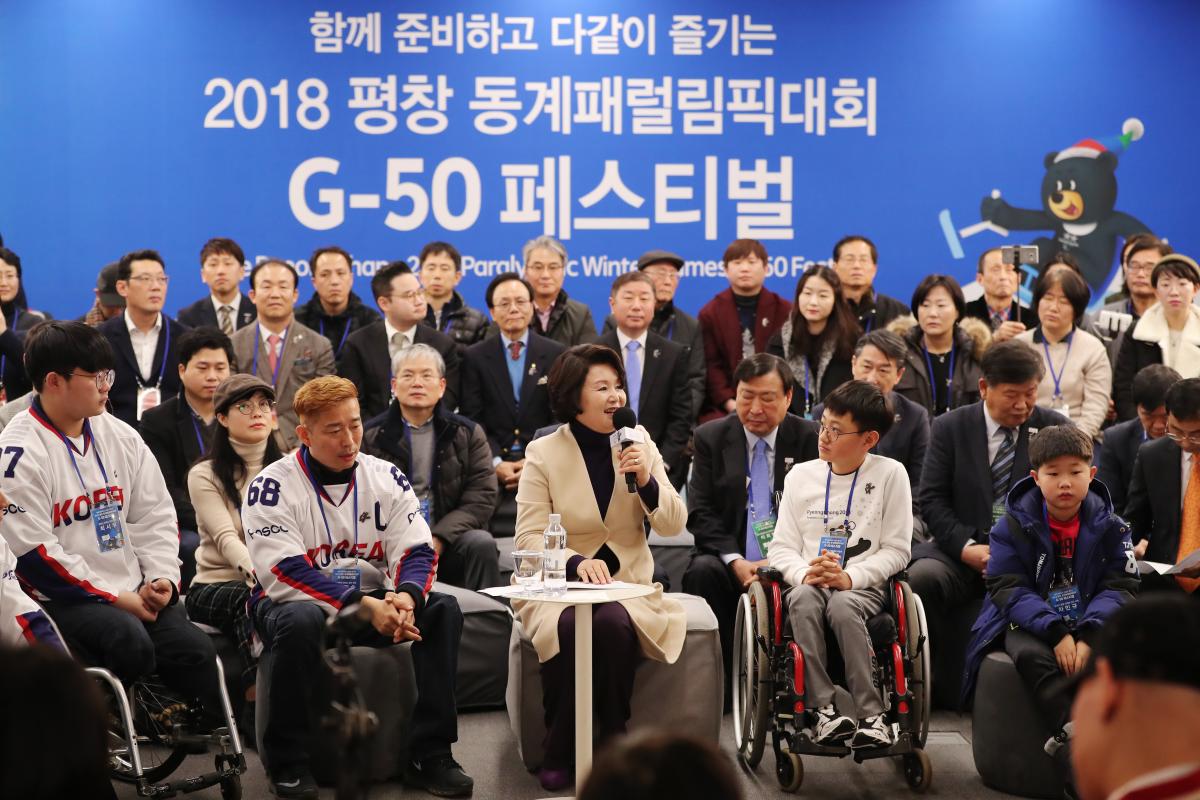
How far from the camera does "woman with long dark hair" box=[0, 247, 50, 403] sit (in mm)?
5977

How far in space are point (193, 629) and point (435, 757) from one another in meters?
0.85

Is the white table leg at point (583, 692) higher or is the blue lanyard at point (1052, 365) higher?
the blue lanyard at point (1052, 365)

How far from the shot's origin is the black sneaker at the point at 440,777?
4.05m


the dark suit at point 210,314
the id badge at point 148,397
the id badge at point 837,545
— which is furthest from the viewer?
the dark suit at point 210,314

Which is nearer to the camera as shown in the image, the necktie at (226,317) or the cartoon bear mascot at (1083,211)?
the necktie at (226,317)

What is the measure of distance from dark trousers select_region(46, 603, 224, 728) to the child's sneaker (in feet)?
6.30

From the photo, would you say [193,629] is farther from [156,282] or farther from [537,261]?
[537,261]

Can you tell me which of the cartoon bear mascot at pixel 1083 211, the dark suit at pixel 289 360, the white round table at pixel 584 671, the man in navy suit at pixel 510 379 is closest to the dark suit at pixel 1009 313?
the cartoon bear mascot at pixel 1083 211

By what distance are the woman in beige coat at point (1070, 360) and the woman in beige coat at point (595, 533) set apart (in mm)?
2474

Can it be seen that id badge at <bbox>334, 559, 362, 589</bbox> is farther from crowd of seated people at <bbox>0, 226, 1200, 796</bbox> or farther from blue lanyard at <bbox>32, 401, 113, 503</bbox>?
blue lanyard at <bbox>32, 401, 113, 503</bbox>

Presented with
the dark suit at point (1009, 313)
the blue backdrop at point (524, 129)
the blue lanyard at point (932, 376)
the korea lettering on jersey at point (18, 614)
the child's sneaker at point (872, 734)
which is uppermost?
the blue backdrop at point (524, 129)

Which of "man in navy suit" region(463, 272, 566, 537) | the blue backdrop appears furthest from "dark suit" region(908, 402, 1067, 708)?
the blue backdrop

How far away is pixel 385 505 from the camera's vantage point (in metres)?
4.18

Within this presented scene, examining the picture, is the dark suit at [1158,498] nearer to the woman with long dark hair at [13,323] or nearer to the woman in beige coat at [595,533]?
the woman in beige coat at [595,533]
